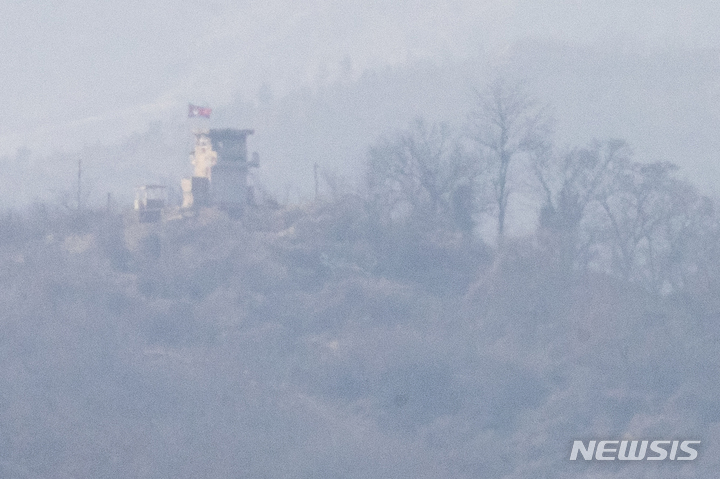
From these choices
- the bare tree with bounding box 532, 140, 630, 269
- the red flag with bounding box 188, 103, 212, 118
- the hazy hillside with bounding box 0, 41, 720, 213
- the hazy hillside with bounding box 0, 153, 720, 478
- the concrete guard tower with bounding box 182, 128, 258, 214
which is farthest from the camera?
the hazy hillside with bounding box 0, 41, 720, 213

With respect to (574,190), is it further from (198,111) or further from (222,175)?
(198,111)

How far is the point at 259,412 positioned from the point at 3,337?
667 inches

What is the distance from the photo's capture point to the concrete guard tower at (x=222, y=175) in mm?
82500

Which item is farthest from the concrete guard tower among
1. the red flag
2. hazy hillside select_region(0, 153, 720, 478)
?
the red flag

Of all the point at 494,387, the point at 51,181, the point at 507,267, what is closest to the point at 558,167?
the point at 507,267

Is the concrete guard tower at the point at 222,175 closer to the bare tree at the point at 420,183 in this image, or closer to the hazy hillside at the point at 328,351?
the hazy hillside at the point at 328,351

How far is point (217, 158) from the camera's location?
82.4 m

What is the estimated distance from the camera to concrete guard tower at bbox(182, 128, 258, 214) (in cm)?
8250

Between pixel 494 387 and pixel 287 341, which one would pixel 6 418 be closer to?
pixel 287 341

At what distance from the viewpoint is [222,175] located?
3253 inches

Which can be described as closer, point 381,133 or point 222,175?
point 222,175

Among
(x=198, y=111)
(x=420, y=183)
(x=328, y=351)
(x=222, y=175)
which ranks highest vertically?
(x=198, y=111)

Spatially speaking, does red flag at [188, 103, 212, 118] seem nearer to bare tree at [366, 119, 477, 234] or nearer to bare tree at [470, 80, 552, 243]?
bare tree at [366, 119, 477, 234]

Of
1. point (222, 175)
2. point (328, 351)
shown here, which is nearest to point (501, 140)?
point (222, 175)
